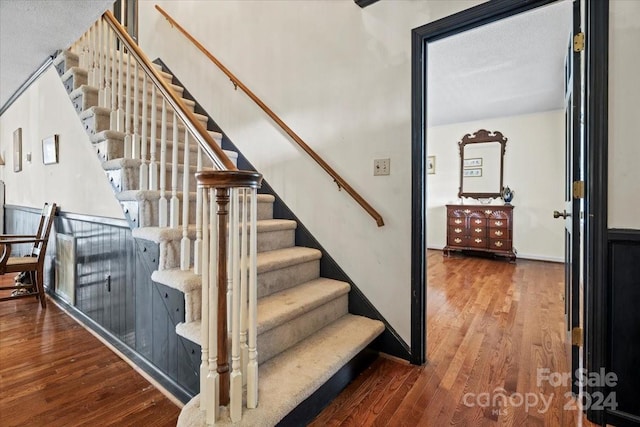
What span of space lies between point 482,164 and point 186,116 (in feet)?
17.6

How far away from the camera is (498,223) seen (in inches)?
194

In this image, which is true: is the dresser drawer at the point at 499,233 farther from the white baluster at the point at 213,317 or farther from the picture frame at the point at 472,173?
the white baluster at the point at 213,317

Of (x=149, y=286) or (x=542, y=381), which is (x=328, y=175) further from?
(x=542, y=381)

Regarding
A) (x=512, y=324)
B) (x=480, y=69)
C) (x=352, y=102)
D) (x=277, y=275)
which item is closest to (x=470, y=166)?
(x=480, y=69)

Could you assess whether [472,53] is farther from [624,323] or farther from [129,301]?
[129,301]

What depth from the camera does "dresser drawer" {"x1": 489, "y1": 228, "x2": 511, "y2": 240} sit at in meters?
4.86

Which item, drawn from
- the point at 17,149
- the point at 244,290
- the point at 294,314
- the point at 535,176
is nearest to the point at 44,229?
the point at 17,149

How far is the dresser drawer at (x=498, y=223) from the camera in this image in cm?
487

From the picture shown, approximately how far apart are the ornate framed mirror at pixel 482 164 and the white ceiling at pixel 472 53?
621mm

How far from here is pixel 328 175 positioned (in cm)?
230

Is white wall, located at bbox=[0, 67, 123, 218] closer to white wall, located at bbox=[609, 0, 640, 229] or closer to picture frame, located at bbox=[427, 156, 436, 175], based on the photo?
white wall, located at bbox=[609, 0, 640, 229]

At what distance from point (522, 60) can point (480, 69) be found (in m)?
0.40

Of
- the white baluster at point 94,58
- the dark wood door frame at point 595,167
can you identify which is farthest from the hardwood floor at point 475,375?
the white baluster at point 94,58

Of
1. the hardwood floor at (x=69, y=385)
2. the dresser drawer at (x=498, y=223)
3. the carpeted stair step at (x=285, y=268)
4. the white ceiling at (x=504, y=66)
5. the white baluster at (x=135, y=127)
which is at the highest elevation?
the white ceiling at (x=504, y=66)
